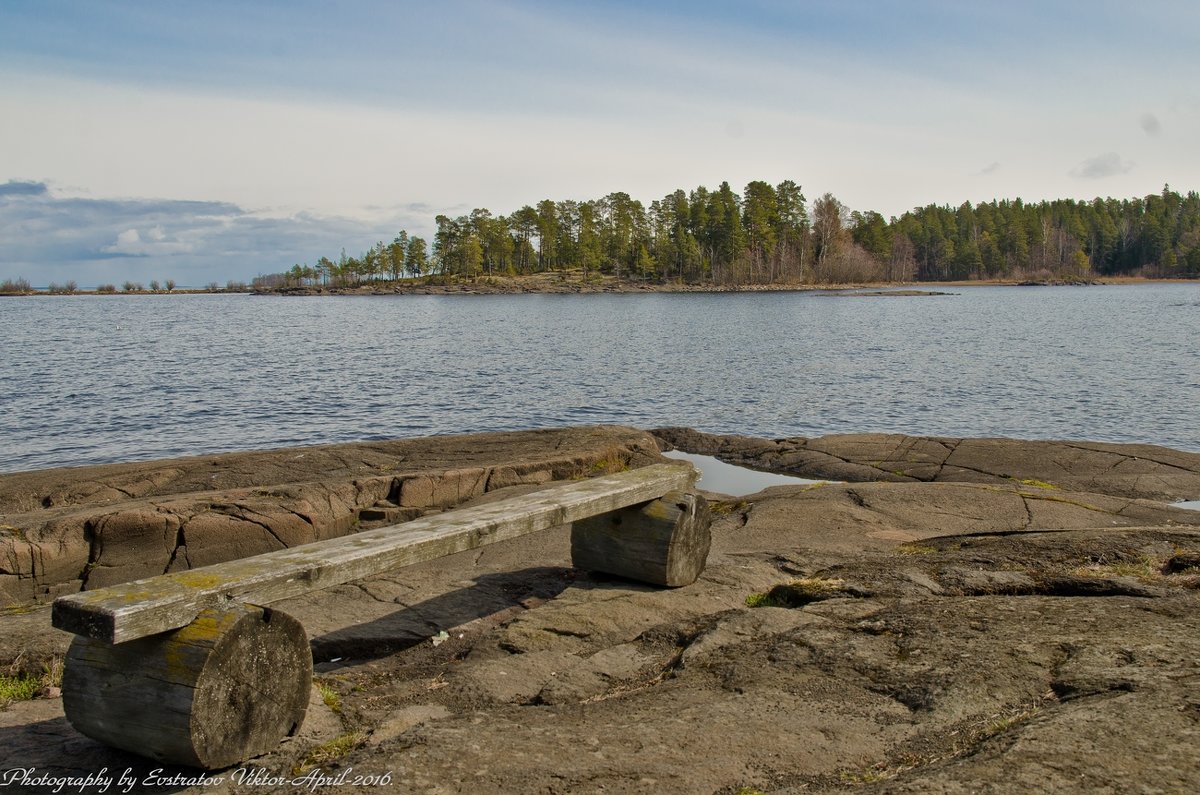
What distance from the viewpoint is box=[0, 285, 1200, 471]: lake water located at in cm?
2236

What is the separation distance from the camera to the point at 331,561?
4.94m

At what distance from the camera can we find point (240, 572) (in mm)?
4570

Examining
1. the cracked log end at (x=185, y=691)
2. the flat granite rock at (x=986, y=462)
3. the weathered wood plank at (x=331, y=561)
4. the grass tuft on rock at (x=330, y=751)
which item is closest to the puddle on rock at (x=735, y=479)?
the flat granite rock at (x=986, y=462)

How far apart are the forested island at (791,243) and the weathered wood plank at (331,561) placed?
4552 inches

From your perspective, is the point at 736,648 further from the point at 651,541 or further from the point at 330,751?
the point at 330,751

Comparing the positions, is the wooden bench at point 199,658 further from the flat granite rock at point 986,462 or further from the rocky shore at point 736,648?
the flat granite rock at point 986,462

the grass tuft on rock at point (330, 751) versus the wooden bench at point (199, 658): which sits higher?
the wooden bench at point (199, 658)

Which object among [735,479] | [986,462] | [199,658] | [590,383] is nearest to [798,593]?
[199,658]

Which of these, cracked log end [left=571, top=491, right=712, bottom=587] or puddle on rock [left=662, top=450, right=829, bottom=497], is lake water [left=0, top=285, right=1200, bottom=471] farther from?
cracked log end [left=571, top=491, right=712, bottom=587]

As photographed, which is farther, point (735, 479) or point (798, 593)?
point (735, 479)

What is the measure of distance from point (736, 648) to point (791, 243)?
129 m

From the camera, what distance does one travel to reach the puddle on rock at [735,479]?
15547mm

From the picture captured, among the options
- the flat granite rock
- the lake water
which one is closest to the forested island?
the lake water

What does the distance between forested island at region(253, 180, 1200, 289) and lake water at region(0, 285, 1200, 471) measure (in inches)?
2545
